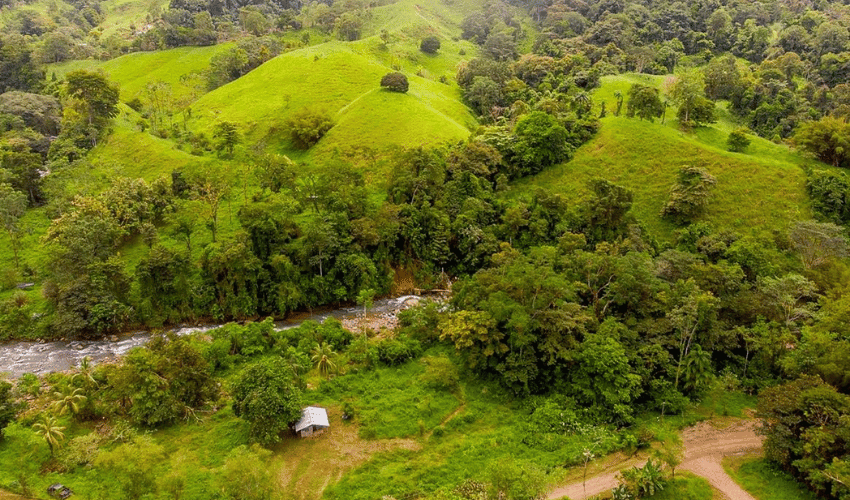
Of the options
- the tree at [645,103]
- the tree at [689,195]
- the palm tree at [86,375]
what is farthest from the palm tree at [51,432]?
the tree at [645,103]

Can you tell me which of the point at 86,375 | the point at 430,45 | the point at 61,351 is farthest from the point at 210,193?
the point at 430,45

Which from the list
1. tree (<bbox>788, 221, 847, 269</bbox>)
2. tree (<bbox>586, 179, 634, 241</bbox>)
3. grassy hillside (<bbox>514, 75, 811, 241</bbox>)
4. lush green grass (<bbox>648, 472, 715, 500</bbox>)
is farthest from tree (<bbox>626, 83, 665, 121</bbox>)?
lush green grass (<bbox>648, 472, 715, 500</bbox>)

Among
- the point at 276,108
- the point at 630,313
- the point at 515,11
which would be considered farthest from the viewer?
the point at 515,11

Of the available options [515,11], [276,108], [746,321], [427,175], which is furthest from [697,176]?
[515,11]

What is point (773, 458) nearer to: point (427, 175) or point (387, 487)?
point (387, 487)

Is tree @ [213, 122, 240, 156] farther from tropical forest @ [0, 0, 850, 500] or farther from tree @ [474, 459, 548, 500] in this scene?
tree @ [474, 459, 548, 500]

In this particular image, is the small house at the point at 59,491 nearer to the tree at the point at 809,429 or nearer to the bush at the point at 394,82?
A: the tree at the point at 809,429
